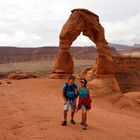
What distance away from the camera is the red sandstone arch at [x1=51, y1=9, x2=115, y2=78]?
19.8m

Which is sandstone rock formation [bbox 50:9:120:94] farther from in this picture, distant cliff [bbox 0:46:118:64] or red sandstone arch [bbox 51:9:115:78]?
distant cliff [bbox 0:46:118:64]

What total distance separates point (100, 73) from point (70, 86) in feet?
36.7

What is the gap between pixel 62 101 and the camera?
48.5 feet

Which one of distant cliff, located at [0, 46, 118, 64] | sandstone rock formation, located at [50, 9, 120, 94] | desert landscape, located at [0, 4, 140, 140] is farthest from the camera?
distant cliff, located at [0, 46, 118, 64]

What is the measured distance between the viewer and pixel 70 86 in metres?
8.80

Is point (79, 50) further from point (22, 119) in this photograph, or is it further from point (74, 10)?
point (22, 119)

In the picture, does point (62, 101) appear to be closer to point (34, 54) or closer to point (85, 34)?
point (85, 34)

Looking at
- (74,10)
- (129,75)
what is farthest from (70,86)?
(129,75)

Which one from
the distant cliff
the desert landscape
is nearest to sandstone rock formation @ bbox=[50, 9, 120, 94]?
the desert landscape

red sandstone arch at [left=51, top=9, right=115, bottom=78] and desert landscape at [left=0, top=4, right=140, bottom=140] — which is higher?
red sandstone arch at [left=51, top=9, right=115, bottom=78]

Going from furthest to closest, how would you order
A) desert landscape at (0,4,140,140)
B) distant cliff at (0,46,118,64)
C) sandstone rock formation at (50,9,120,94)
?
1. distant cliff at (0,46,118,64)
2. sandstone rock formation at (50,9,120,94)
3. desert landscape at (0,4,140,140)

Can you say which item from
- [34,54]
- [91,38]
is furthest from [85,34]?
[34,54]

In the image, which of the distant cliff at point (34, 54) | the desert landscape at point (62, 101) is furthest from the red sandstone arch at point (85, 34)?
the distant cliff at point (34, 54)

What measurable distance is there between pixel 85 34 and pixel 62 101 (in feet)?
24.9
